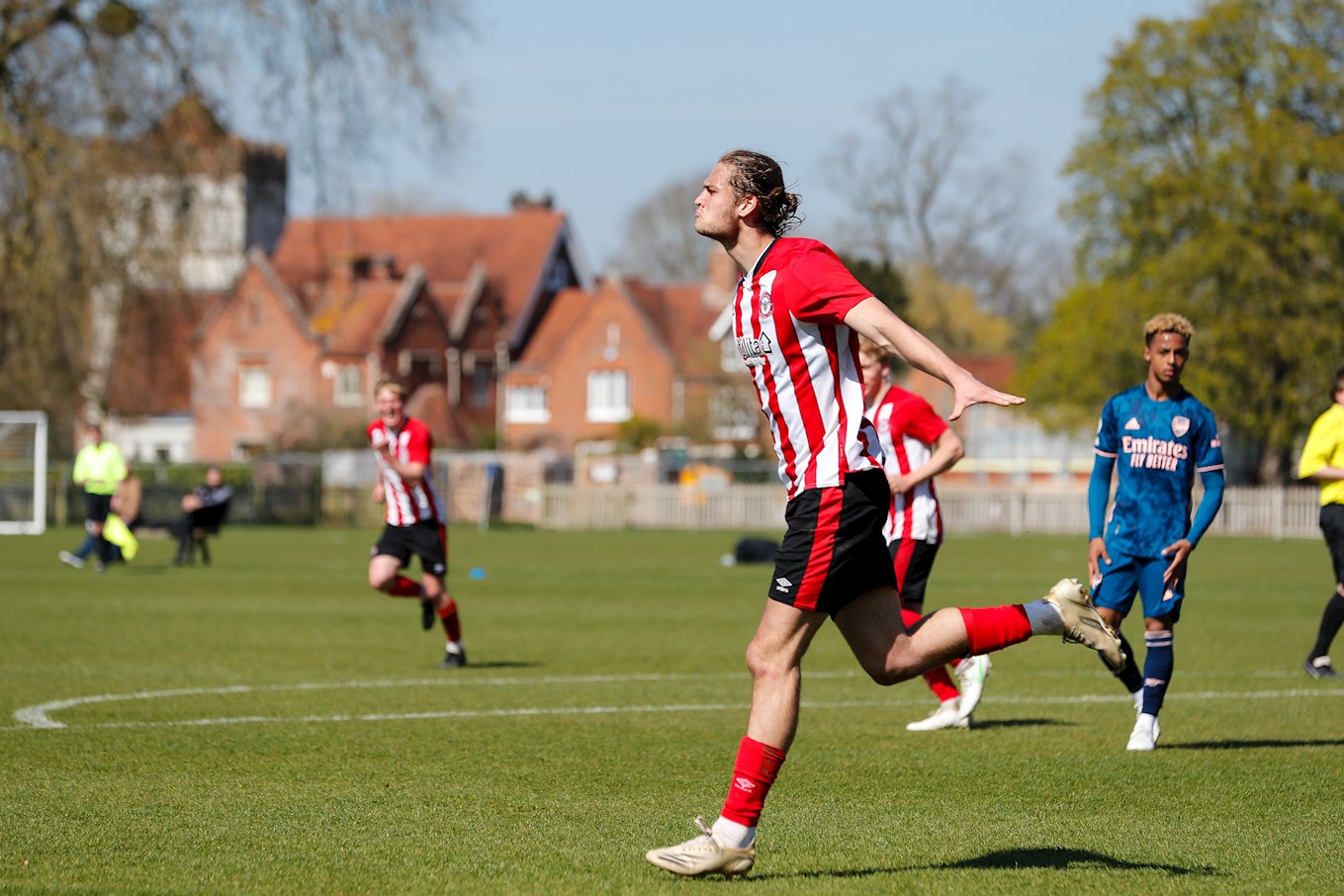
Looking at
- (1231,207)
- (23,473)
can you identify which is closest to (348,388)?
(23,473)

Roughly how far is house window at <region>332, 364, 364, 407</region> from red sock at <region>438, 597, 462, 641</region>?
56665 millimetres

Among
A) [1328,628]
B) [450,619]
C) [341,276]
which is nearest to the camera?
[1328,628]

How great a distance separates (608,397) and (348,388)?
10.3 meters

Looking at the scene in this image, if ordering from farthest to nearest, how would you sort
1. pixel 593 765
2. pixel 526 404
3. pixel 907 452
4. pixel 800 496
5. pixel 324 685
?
pixel 526 404 → pixel 324 685 → pixel 907 452 → pixel 593 765 → pixel 800 496

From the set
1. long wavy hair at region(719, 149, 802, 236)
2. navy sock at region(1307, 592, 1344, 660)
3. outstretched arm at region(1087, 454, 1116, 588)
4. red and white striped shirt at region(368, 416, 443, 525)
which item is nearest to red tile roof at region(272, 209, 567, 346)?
red and white striped shirt at region(368, 416, 443, 525)

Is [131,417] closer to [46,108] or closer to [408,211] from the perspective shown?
[46,108]

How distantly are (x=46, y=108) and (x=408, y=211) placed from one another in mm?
54562

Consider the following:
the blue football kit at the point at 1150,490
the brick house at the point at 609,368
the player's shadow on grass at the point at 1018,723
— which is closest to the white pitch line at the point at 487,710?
the player's shadow on grass at the point at 1018,723

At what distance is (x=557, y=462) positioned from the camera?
52500 mm

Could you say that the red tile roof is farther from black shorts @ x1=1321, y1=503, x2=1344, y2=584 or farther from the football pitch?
black shorts @ x1=1321, y1=503, x2=1344, y2=584

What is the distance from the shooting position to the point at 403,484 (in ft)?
42.1

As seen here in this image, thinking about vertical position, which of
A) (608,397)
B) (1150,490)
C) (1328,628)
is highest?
(608,397)

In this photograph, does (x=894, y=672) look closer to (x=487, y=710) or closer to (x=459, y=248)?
(x=487, y=710)

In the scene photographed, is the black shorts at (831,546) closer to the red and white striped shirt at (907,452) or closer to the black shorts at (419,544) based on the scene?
the red and white striped shirt at (907,452)
